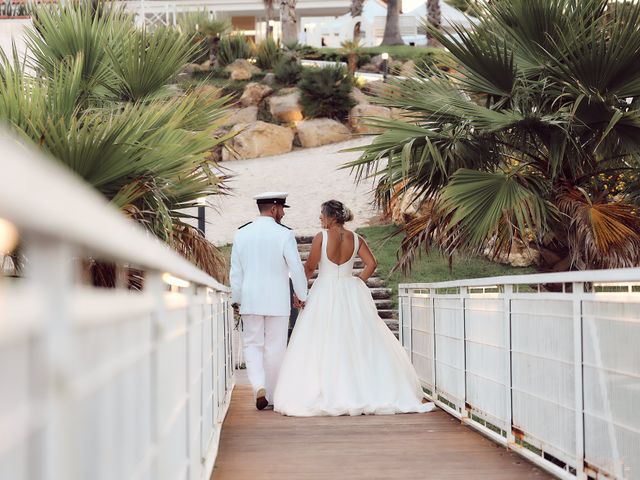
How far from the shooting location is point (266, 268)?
11.1 metres

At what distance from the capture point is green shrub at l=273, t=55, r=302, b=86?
40000mm

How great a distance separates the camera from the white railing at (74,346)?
4.04 ft

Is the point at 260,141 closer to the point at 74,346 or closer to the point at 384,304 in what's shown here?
the point at 384,304

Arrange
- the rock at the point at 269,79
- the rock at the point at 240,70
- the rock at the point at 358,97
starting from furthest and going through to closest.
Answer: the rock at the point at 240,70, the rock at the point at 269,79, the rock at the point at 358,97

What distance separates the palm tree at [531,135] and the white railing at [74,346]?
296 inches

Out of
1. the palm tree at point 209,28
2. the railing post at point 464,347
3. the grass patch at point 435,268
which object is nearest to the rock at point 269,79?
the palm tree at point 209,28

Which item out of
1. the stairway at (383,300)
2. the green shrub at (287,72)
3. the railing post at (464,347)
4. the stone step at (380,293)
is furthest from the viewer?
the green shrub at (287,72)

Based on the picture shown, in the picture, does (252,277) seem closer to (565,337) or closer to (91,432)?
(565,337)

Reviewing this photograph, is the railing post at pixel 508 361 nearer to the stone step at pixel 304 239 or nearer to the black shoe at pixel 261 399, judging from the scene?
the black shoe at pixel 261 399

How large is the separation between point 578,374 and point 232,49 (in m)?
38.6

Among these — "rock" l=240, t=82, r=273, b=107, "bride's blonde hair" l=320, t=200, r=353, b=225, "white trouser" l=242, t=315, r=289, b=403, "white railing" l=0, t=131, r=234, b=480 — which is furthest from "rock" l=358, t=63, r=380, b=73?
"white railing" l=0, t=131, r=234, b=480

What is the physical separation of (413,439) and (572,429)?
7.97ft

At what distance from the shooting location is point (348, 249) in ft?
36.9

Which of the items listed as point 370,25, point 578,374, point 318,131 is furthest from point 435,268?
point 370,25
